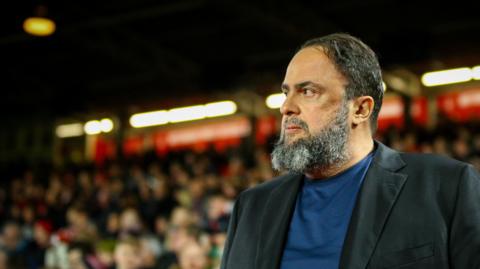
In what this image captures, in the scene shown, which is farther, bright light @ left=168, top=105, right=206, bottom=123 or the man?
bright light @ left=168, top=105, right=206, bottom=123

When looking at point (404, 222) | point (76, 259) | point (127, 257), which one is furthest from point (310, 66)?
point (76, 259)

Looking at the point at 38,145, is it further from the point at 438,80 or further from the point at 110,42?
the point at 438,80

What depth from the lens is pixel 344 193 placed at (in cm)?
181

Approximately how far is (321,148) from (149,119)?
1478cm

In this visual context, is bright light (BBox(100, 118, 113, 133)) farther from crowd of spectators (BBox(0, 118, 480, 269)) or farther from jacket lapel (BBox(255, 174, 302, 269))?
jacket lapel (BBox(255, 174, 302, 269))

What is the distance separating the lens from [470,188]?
160cm

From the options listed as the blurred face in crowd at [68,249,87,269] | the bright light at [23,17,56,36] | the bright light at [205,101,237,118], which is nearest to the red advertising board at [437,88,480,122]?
the bright light at [205,101,237,118]

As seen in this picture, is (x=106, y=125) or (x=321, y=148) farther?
(x=106, y=125)

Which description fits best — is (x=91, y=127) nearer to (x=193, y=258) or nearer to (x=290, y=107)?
(x=193, y=258)

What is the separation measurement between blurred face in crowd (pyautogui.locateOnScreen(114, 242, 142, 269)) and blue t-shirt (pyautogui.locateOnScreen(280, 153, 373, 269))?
Result: 413cm

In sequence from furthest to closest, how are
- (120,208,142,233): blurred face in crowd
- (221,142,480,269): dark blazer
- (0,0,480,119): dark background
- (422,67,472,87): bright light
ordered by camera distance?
(422,67,472,87): bright light, (0,0,480,119): dark background, (120,208,142,233): blurred face in crowd, (221,142,480,269): dark blazer

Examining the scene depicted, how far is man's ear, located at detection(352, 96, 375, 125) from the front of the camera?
1.87m

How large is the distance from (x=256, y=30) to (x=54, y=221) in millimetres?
4433

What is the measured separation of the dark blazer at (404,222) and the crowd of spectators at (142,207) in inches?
134
